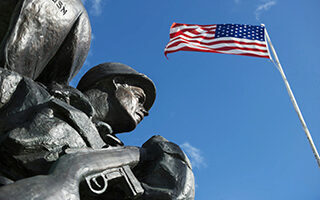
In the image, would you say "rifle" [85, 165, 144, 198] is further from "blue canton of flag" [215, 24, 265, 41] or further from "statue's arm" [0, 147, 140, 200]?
"blue canton of flag" [215, 24, 265, 41]

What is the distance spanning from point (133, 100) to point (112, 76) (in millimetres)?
404

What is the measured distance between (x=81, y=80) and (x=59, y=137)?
1999 millimetres

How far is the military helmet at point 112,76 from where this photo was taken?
193 inches

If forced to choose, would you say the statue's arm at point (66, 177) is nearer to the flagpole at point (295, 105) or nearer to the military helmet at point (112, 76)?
the military helmet at point (112, 76)

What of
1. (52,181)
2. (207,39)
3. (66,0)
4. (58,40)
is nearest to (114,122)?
(58,40)

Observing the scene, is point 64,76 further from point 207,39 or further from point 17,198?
point 207,39

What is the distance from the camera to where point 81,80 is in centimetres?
509

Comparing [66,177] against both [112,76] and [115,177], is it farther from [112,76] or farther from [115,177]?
[112,76]

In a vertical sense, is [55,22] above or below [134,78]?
above

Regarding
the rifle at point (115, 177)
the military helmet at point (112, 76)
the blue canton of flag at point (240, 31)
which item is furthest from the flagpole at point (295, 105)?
the rifle at point (115, 177)

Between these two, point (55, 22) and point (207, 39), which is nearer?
point (55, 22)

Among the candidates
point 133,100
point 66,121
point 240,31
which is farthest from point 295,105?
point 66,121

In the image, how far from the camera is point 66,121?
341 cm

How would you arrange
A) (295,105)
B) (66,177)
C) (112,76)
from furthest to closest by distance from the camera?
(295,105) < (112,76) < (66,177)
